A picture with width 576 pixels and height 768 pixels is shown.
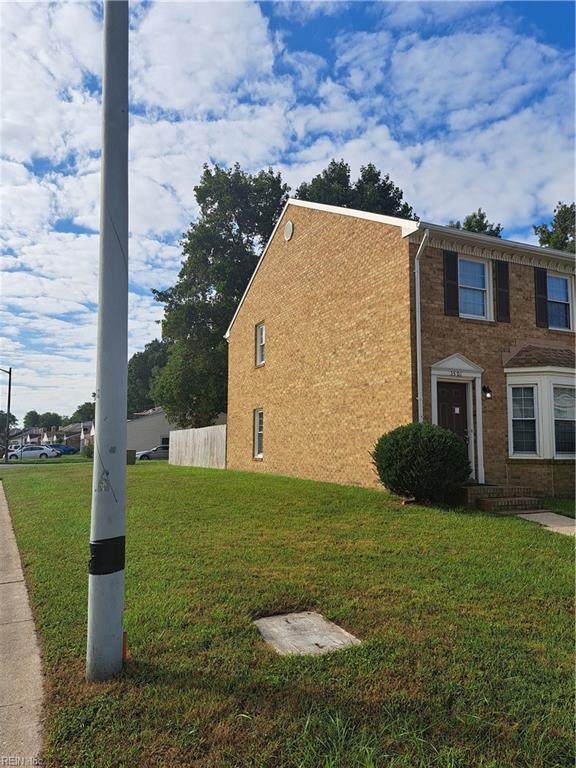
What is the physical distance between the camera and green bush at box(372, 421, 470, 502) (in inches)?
381

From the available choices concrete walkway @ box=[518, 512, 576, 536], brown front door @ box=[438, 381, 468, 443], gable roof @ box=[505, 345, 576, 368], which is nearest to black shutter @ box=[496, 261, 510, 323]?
gable roof @ box=[505, 345, 576, 368]

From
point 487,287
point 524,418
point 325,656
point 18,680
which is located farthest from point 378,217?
point 18,680

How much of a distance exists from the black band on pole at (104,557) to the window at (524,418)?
1094 cm

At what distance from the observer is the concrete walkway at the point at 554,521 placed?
8.46 metres

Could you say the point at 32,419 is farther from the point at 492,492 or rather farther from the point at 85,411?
the point at 492,492

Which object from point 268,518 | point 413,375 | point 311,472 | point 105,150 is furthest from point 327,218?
point 105,150

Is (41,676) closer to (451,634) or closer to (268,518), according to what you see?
(451,634)

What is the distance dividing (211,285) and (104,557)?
31.2 meters

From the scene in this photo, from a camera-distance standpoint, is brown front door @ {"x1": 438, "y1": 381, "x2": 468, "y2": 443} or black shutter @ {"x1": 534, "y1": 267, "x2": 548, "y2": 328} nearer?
brown front door @ {"x1": 438, "y1": 381, "x2": 468, "y2": 443}

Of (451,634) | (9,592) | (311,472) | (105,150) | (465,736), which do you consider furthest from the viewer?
(311,472)

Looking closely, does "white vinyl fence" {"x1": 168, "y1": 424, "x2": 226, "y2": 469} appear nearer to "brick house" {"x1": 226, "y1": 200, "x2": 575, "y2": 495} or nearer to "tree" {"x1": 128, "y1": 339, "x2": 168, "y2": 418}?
"brick house" {"x1": 226, "y1": 200, "x2": 575, "y2": 495}

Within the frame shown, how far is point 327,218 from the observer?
50.2 feet

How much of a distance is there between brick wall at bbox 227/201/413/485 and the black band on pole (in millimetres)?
8597

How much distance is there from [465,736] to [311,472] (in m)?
12.4
